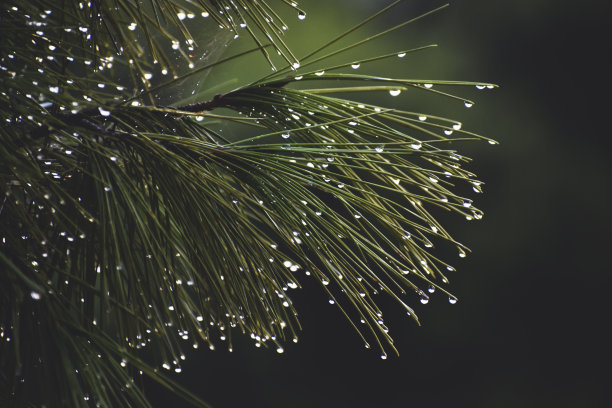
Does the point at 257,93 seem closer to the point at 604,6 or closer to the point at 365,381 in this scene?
the point at 365,381

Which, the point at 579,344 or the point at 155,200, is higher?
the point at 155,200

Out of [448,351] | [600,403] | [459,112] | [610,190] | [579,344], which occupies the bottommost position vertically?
[600,403]

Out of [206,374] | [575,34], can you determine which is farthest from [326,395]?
[575,34]

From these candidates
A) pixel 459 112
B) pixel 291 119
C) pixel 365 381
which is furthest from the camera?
pixel 365 381

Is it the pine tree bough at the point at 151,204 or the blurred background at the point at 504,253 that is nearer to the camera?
the pine tree bough at the point at 151,204

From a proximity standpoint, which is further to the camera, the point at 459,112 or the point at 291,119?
the point at 459,112

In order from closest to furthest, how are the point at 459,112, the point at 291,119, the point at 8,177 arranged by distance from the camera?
1. the point at 8,177
2. the point at 291,119
3. the point at 459,112

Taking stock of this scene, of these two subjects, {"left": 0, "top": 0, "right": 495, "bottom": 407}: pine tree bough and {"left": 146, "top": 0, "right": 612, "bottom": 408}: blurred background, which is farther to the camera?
{"left": 146, "top": 0, "right": 612, "bottom": 408}: blurred background

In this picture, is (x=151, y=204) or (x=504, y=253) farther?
(x=504, y=253)
